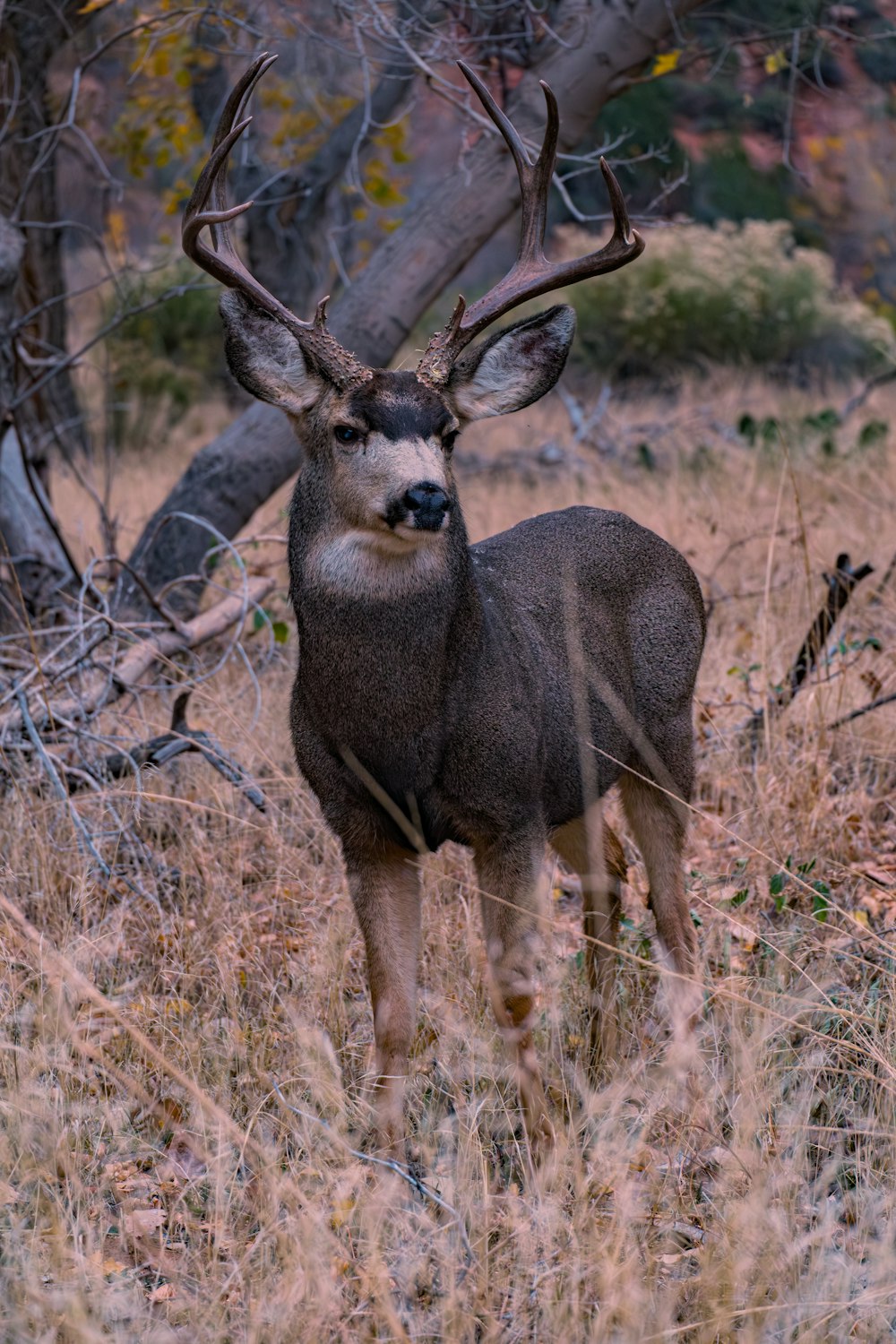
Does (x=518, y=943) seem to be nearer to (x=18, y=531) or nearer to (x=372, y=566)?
(x=372, y=566)

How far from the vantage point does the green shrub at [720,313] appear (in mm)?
15125

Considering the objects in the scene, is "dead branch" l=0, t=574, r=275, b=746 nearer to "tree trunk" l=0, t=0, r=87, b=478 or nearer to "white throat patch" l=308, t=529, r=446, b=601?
"tree trunk" l=0, t=0, r=87, b=478

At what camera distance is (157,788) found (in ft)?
17.9

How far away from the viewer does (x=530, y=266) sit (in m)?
4.06

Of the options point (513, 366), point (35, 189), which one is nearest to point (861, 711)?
point (513, 366)

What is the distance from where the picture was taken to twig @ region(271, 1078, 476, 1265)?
10.3 feet

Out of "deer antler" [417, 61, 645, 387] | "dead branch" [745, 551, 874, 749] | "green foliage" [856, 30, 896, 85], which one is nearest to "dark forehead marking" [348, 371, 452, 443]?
"deer antler" [417, 61, 645, 387]

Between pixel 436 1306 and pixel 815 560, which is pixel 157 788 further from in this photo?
pixel 815 560

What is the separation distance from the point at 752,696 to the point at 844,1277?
3.42 meters

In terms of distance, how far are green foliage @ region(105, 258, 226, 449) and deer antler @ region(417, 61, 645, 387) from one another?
8.48m

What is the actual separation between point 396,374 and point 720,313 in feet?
40.2

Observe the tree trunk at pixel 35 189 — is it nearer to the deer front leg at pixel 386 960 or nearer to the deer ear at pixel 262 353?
the deer ear at pixel 262 353

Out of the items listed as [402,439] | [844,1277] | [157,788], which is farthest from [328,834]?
[844,1277]

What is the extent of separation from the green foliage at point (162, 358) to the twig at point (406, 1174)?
940 centimetres
